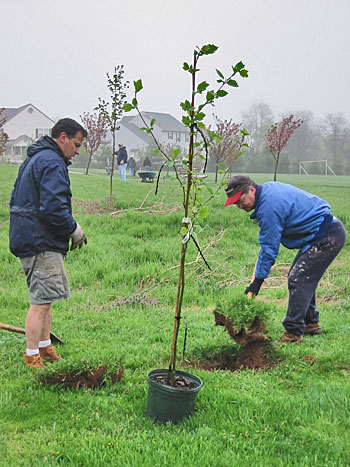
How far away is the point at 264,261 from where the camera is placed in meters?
4.47

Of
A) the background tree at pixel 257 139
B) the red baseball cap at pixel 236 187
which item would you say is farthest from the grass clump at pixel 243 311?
the background tree at pixel 257 139

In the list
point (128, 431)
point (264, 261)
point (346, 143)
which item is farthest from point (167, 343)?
point (346, 143)

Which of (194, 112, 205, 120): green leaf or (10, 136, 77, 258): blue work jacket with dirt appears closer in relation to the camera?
(194, 112, 205, 120): green leaf

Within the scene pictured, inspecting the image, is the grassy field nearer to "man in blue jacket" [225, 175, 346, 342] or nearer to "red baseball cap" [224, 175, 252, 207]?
"man in blue jacket" [225, 175, 346, 342]

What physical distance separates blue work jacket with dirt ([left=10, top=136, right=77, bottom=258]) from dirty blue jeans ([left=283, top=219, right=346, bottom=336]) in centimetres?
238

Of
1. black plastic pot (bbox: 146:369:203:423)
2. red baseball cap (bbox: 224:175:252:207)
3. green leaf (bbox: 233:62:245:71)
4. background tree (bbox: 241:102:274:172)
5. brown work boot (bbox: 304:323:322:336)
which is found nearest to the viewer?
green leaf (bbox: 233:62:245:71)

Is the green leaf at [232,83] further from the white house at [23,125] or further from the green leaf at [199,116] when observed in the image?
the white house at [23,125]

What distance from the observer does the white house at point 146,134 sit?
241 feet

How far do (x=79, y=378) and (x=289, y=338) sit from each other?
2.31 meters

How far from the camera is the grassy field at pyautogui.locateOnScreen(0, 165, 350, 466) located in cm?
278

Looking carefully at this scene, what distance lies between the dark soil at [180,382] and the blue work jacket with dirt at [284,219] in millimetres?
1504

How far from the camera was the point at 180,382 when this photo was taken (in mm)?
3314

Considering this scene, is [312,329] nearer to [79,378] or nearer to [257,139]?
[79,378]

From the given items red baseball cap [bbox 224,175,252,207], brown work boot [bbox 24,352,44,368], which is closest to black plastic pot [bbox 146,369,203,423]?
brown work boot [bbox 24,352,44,368]
